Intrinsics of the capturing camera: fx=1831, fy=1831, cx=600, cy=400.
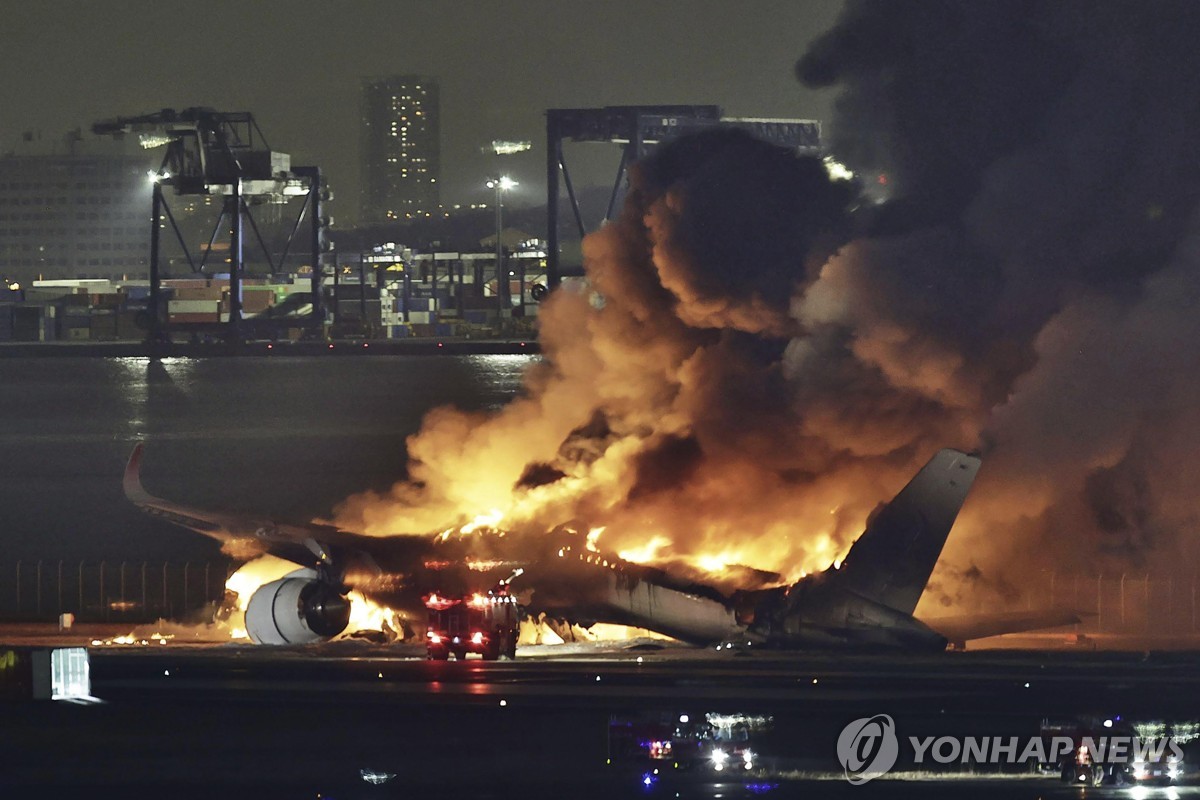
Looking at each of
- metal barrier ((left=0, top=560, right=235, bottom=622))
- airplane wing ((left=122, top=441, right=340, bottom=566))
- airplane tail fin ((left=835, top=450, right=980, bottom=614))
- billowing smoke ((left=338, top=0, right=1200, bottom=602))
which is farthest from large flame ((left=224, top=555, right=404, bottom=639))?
airplane tail fin ((left=835, top=450, right=980, bottom=614))

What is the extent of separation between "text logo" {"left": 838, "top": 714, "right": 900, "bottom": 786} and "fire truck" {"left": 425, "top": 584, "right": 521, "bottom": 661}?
15757 millimetres

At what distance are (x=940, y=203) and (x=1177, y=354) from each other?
32.7 feet

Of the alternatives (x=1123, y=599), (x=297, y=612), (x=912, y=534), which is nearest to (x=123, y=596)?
(x=297, y=612)

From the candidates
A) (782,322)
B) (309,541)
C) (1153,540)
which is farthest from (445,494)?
(1153,540)

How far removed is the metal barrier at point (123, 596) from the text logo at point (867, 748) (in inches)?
1528

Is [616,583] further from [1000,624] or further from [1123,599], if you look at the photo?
[1123,599]

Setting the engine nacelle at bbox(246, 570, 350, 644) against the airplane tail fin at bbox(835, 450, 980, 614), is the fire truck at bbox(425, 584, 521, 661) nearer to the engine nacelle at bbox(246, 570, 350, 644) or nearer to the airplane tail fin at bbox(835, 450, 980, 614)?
the engine nacelle at bbox(246, 570, 350, 644)

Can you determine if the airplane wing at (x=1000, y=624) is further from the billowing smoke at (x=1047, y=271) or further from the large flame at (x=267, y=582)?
the large flame at (x=267, y=582)

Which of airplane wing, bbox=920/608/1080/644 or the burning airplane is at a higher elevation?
the burning airplane

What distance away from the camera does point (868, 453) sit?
6150 cm

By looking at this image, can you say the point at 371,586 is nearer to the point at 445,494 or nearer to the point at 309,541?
the point at 309,541

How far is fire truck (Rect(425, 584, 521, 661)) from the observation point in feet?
178

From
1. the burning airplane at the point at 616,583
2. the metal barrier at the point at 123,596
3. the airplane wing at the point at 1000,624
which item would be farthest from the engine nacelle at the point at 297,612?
the airplane wing at the point at 1000,624

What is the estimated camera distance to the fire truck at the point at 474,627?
5419 centimetres
